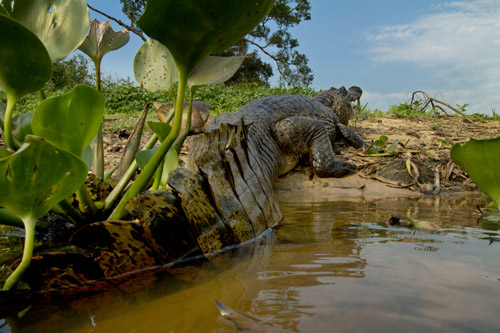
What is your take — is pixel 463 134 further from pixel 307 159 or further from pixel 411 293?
pixel 411 293

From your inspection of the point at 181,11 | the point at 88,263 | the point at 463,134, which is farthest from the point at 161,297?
the point at 463,134

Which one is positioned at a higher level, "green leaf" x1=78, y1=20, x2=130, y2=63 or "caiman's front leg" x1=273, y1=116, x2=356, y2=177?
"green leaf" x1=78, y1=20, x2=130, y2=63

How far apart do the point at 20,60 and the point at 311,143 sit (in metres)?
3.84

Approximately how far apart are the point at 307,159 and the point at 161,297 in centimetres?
394

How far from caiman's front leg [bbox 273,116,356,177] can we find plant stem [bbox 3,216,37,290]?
3.50 m

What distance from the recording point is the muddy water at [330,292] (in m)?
0.91

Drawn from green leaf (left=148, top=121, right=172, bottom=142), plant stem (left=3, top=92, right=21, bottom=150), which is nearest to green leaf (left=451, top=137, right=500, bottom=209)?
green leaf (left=148, top=121, right=172, bottom=142)

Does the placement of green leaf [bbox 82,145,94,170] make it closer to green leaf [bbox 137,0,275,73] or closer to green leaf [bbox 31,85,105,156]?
green leaf [bbox 31,85,105,156]

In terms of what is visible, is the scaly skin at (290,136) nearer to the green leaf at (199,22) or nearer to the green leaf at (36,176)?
the green leaf at (199,22)

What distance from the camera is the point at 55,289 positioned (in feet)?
3.85

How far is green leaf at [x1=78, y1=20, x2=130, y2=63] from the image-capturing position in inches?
78.2

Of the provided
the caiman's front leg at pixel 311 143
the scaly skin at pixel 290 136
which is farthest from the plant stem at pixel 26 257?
the caiman's front leg at pixel 311 143

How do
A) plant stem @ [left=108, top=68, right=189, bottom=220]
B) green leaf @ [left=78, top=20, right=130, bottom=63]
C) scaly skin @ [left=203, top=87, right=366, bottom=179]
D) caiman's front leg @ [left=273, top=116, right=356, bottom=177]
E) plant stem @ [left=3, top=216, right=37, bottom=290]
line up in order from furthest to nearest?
caiman's front leg @ [left=273, top=116, right=356, bottom=177], scaly skin @ [left=203, top=87, right=366, bottom=179], green leaf @ [left=78, top=20, right=130, bottom=63], plant stem @ [left=108, top=68, right=189, bottom=220], plant stem @ [left=3, top=216, right=37, bottom=290]

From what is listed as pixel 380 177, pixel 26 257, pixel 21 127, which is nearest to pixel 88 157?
pixel 21 127
